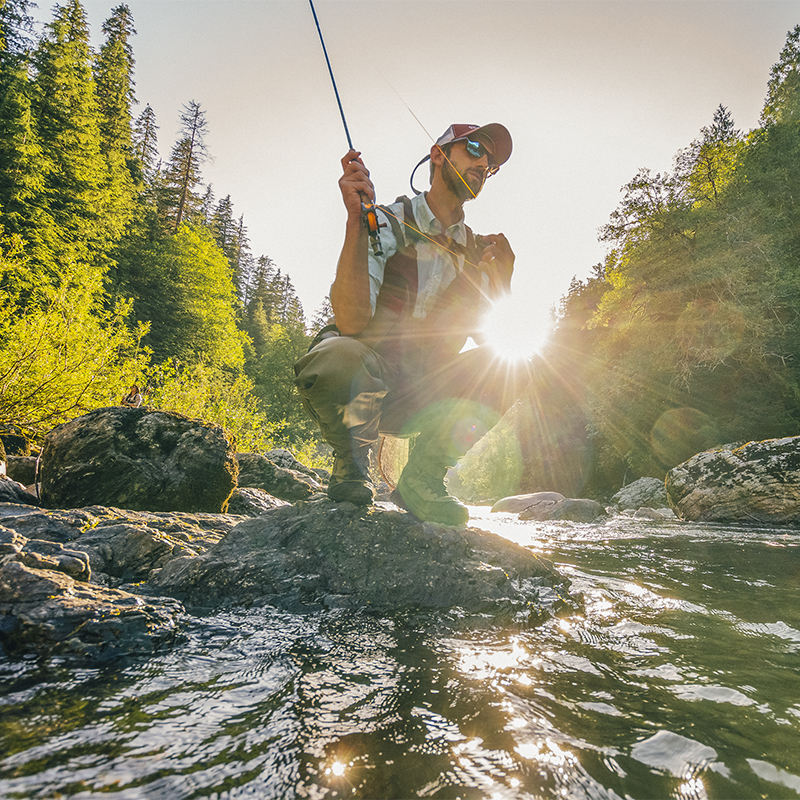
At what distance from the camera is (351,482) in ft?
8.66

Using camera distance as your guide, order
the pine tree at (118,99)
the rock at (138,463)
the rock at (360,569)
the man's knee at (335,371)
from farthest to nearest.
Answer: the pine tree at (118,99)
the rock at (138,463)
the man's knee at (335,371)
the rock at (360,569)

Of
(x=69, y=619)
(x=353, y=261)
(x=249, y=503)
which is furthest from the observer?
(x=249, y=503)

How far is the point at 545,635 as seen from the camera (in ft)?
5.32

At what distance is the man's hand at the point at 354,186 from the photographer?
6.95 ft

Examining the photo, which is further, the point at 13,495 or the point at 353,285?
the point at 13,495

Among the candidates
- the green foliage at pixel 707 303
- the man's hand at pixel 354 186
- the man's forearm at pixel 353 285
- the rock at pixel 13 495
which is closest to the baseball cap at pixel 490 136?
the man's hand at pixel 354 186

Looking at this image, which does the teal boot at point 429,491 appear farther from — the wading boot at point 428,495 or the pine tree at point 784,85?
the pine tree at point 784,85

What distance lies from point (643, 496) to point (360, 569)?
16.9m

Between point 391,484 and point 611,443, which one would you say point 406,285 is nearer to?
point 391,484

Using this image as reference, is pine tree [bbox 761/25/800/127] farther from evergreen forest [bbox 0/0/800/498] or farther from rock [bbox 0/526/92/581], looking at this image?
rock [bbox 0/526/92/581]

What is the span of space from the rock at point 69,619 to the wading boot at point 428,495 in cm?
166

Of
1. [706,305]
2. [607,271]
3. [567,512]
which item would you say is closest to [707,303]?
[706,305]

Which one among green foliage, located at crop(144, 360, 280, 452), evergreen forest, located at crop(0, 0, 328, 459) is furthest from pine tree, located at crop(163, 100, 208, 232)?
green foliage, located at crop(144, 360, 280, 452)

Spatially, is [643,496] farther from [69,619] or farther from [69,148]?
[69,148]
